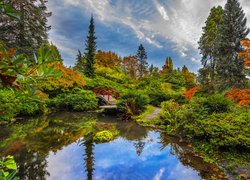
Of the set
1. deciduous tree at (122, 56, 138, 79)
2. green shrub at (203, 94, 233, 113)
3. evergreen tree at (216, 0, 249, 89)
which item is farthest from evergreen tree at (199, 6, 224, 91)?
deciduous tree at (122, 56, 138, 79)

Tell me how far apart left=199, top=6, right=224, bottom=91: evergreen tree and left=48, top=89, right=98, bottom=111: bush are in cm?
1252

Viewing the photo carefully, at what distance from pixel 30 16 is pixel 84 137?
13723 mm

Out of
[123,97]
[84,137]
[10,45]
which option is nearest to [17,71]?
[84,137]

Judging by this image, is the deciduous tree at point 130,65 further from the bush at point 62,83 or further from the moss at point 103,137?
the moss at point 103,137

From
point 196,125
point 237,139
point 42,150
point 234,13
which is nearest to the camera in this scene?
point 237,139

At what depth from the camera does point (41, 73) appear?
770 millimetres

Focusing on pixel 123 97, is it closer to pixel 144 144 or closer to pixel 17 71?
pixel 144 144

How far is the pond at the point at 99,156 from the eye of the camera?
15.0 feet

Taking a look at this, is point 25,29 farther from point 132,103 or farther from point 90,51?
point 90,51

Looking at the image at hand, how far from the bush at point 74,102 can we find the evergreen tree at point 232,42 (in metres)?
11.9

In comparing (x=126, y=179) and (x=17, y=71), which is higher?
(x=17, y=71)

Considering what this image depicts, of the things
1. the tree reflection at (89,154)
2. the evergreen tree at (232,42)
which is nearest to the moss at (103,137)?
the tree reflection at (89,154)

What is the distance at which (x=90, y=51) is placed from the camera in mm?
28703

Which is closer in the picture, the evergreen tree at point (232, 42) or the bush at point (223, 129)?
the bush at point (223, 129)
